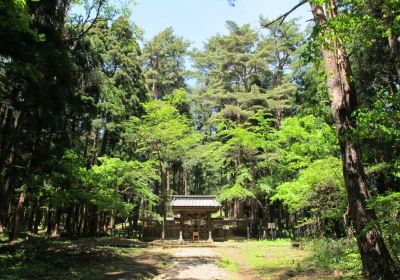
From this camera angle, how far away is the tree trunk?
5.48 meters

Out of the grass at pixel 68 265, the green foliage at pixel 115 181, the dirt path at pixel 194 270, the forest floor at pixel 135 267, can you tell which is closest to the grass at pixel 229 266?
the forest floor at pixel 135 267

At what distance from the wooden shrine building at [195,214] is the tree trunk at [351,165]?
17.3 meters

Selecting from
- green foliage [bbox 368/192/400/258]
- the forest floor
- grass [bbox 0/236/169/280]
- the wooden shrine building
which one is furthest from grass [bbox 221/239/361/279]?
Answer: the wooden shrine building

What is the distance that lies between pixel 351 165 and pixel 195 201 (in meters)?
18.3

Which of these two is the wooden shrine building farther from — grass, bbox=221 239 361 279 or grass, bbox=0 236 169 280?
grass, bbox=0 236 169 280

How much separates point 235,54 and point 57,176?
19374 millimetres

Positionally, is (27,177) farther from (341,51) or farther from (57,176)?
(341,51)

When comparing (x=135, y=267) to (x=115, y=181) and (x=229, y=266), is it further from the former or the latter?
(x=115, y=181)

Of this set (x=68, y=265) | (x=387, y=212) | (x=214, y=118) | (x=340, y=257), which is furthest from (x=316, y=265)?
(x=214, y=118)

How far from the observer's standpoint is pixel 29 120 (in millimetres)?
11688

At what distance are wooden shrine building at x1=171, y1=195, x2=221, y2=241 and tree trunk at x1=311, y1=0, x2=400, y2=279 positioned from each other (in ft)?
56.6

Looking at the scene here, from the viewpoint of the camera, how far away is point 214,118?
2894 cm

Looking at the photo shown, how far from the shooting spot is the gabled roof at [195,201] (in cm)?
2295

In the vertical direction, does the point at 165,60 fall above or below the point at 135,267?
above
